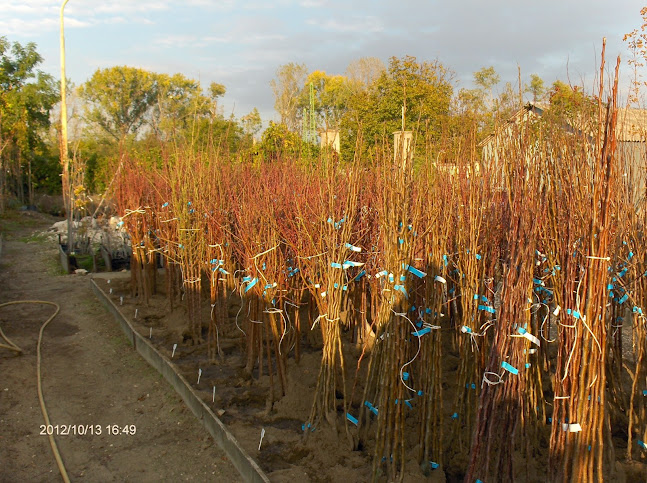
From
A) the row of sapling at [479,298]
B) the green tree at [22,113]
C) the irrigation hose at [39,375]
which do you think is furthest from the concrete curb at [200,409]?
the green tree at [22,113]

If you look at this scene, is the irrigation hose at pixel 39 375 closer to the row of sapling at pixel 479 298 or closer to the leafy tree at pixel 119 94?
the row of sapling at pixel 479 298

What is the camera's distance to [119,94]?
42281mm

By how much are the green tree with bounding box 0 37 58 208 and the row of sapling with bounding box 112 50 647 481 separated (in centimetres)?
2165

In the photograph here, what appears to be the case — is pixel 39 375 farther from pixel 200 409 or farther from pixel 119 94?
pixel 119 94

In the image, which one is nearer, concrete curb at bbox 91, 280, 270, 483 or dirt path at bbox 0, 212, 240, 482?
concrete curb at bbox 91, 280, 270, 483

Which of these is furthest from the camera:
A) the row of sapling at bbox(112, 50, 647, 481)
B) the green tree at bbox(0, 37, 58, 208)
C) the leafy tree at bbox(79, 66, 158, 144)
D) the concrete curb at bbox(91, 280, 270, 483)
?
the leafy tree at bbox(79, 66, 158, 144)

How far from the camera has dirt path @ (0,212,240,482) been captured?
4.23m

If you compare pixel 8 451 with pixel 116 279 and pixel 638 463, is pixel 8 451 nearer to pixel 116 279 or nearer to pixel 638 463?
pixel 638 463

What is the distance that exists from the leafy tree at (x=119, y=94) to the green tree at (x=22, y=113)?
1367cm

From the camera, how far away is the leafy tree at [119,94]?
138ft

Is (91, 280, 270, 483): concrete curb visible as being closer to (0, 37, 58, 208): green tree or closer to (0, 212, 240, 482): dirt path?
(0, 212, 240, 482): dirt path

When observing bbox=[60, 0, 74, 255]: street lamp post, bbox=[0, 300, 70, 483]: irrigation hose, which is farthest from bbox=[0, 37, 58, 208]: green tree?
bbox=[0, 300, 70, 483]: irrigation hose

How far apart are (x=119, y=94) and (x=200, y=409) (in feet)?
140

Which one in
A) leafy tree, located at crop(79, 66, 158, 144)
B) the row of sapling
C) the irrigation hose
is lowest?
the irrigation hose
